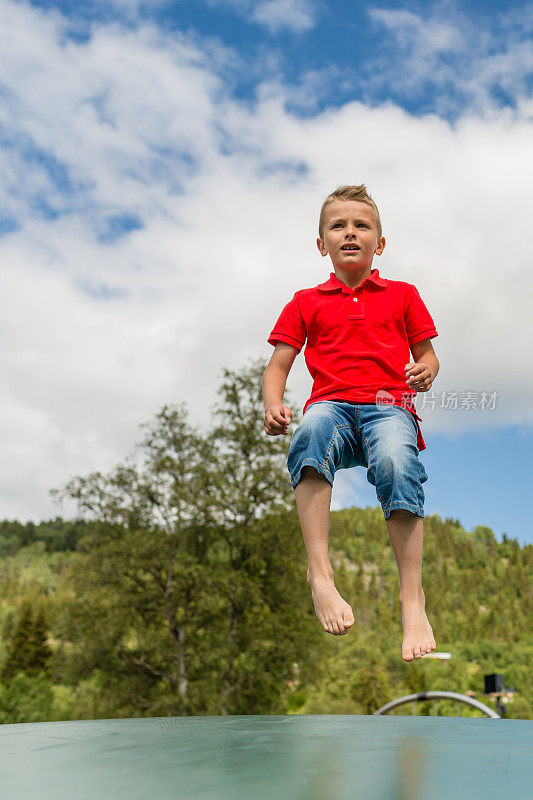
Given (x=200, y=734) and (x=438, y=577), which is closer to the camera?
(x=200, y=734)

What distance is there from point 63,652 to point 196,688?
166 inches

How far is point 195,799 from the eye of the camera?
127cm

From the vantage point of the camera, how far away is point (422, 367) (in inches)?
119

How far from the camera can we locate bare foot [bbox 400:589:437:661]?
A: 278cm

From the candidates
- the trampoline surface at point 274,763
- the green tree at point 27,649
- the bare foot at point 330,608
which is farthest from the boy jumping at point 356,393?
the green tree at point 27,649

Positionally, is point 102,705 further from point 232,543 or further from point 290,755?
point 290,755

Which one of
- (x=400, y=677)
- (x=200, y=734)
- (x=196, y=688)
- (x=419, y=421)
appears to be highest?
(x=419, y=421)

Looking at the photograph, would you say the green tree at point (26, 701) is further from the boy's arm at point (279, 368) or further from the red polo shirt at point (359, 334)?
the red polo shirt at point (359, 334)

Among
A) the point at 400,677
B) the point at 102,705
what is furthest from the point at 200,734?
the point at 400,677

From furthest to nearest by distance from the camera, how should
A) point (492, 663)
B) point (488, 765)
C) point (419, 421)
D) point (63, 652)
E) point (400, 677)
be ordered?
point (492, 663) < point (400, 677) < point (63, 652) < point (419, 421) < point (488, 765)

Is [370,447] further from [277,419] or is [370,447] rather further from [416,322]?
[416,322]

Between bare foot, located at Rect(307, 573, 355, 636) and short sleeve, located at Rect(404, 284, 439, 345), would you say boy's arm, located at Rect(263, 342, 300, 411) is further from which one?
bare foot, located at Rect(307, 573, 355, 636)

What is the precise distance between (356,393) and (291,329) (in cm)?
50

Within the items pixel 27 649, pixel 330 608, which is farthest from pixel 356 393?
pixel 27 649
